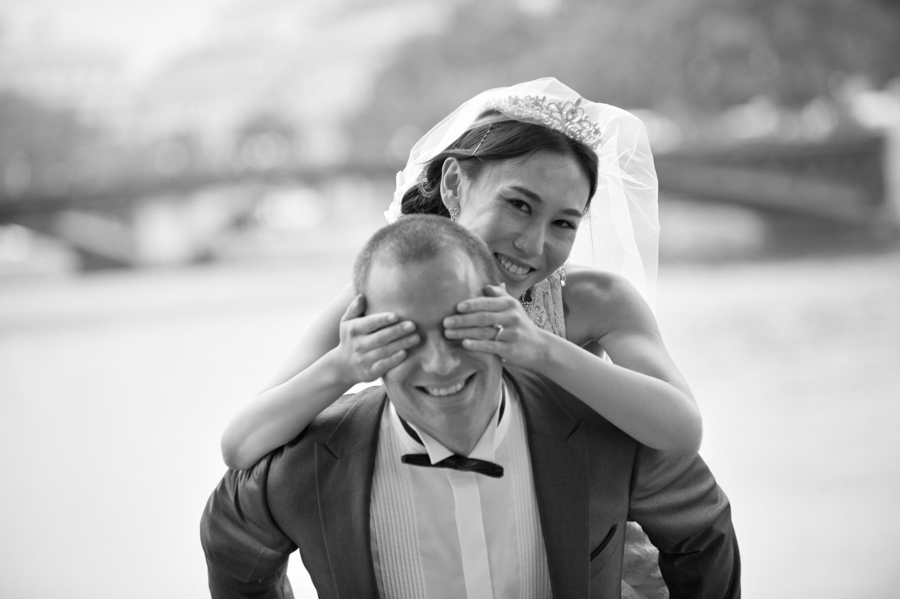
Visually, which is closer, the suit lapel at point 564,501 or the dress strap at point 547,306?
the suit lapel at point 564,501

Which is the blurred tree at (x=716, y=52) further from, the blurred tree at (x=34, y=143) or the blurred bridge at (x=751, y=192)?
the blurred tree at (x=34, y=143)

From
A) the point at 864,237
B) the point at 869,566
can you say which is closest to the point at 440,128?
the point at 869,566

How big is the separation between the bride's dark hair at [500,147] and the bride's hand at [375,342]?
2.35 feet

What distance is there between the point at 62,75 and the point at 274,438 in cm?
4415

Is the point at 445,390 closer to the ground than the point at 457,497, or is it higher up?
higher up

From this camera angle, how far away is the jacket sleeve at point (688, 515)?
1329 mm

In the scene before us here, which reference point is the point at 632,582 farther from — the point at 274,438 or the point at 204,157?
the point at 204,157

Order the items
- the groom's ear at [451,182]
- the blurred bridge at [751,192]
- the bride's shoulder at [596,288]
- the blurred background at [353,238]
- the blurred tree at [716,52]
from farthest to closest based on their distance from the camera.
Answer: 1. the blurred tree at [716,52]
2. the blurred bridge at [751,192]
3. the blurred background at [353,238]
4. the groom's ear at [451,182]
5. the bride's shoulder at [596,288]

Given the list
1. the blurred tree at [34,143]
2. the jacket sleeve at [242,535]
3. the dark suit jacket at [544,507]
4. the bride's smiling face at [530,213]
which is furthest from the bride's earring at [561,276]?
the blurred tree at [34,143]

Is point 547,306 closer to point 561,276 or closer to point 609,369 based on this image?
point 561,276

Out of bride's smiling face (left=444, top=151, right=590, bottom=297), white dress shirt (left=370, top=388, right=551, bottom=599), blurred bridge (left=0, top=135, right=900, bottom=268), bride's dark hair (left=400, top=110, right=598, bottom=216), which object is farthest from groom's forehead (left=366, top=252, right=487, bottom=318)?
blurred bridge (left=0, top=135, right=900, bottom=268)

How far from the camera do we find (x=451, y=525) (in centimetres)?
130

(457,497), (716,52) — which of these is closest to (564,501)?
(457,497)

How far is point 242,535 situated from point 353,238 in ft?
92.3
